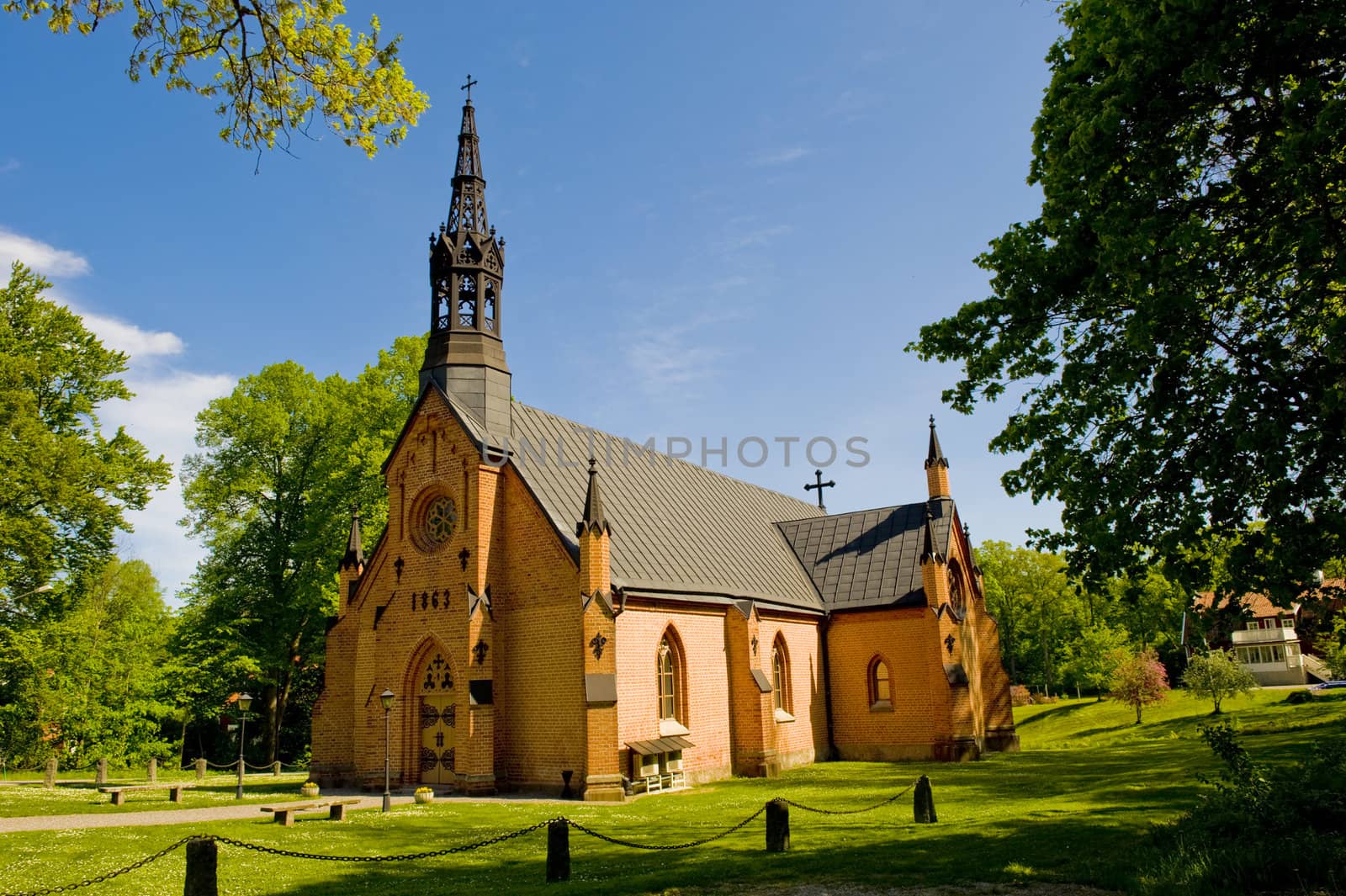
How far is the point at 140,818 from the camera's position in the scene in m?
17.4

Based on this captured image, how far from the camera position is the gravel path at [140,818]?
16156mm

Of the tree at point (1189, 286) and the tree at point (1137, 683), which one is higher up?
the tree at point (1189, 286)

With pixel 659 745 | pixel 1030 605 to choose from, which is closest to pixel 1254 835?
pixel 659 745

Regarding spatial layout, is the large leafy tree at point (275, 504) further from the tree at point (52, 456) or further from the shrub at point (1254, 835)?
the shrub at point (1254, 835)

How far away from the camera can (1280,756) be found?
20.4m

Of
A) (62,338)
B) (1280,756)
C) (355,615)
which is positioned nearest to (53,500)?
(62,338)

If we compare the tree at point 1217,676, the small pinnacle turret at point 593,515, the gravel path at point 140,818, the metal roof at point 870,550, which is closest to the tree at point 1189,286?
the small pinnacle turret at point 593,515

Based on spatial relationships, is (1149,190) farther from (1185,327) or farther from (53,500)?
(53,500)

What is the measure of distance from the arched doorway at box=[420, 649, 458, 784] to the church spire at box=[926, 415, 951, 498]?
62.0ft

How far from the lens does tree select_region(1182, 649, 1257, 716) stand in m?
37.3

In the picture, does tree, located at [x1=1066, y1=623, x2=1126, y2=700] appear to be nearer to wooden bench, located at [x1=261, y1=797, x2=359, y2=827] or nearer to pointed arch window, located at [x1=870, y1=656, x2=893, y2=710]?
pointed arch window, located at [x1=870, y1=656, x2=893, y2=710]

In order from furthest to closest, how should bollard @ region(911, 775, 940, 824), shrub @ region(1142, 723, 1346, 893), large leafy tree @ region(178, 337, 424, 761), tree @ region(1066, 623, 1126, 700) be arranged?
tree @ region(1066, 623, 1126, 700) → large leafy tree @ region(178, 337, 424, 761) → bollard @ region(911, 775, 940, 824) → shrub @ region(1142, 723, 1346, 893)

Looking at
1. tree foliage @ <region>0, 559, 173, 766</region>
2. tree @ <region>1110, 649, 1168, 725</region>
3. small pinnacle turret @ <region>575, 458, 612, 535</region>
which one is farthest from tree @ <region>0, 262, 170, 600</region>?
tree @ <region>1110, 649, 1168, 725</region>

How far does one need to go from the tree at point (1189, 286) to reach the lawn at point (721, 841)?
4.09 m
